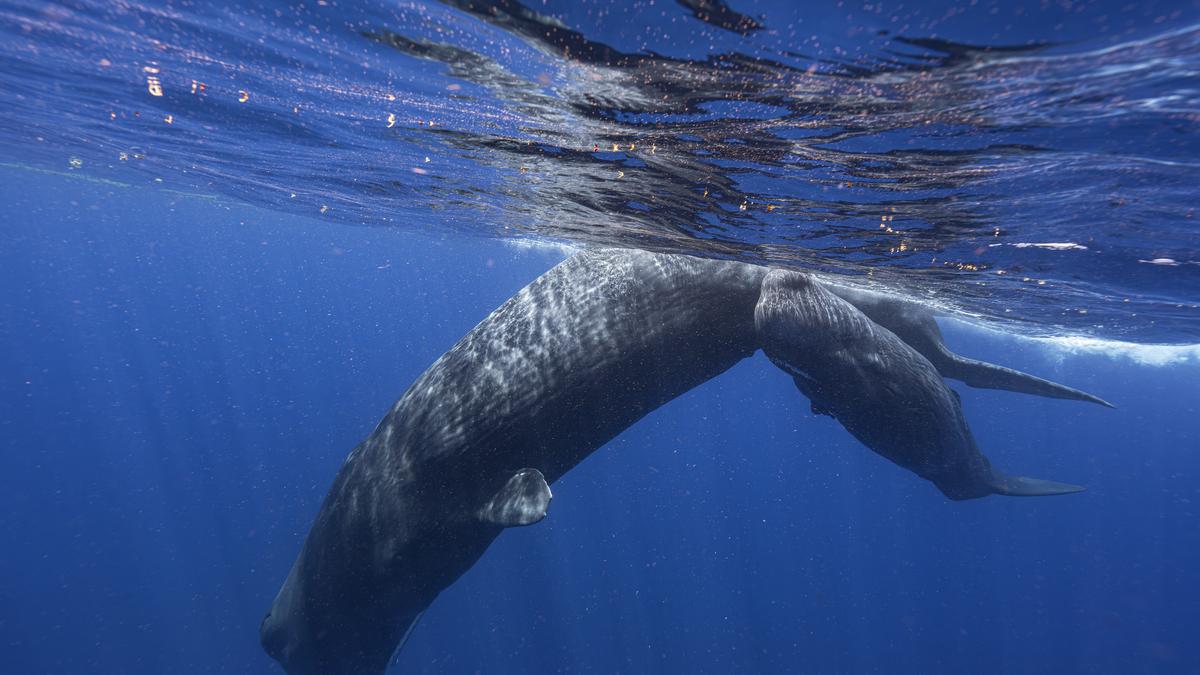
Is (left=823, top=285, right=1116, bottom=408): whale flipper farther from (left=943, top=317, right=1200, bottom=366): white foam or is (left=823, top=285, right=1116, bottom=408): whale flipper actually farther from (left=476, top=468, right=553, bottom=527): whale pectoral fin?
(left=943, top=317, right=1200, bottom=366): white foam

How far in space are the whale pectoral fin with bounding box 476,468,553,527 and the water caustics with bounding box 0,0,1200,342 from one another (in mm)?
4223

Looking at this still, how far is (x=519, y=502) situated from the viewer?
5.71 metres

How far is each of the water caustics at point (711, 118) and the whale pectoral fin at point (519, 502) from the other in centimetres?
422

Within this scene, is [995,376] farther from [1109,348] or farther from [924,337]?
[1109,348]

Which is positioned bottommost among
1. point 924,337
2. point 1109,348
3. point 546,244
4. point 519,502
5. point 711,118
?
point 1109,348

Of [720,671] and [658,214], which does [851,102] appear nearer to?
[658,214]

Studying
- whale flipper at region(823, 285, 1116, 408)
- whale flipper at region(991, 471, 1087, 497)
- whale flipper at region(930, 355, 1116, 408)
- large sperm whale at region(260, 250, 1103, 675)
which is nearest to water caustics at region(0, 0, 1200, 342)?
whale flipper at region(823, 285, 1116, 408)

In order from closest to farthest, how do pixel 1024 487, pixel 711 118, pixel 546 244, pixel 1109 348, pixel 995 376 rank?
pixel 711 118 < pixel 1024 487 < pixel 995 376 < pixel 546 244 < pixel 1109 348

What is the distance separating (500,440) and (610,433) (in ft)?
4.42

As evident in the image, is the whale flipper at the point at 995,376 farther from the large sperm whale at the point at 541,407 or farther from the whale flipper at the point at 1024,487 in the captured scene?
the large sperm whale at the point at 541,407

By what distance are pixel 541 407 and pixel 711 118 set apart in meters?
3.84

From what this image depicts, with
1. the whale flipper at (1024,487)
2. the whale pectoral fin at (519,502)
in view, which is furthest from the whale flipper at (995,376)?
the whale pectoral fin at (519,502)

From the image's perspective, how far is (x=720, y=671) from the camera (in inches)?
1220

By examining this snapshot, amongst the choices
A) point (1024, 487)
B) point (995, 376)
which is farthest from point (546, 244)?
point (1024, 487)
